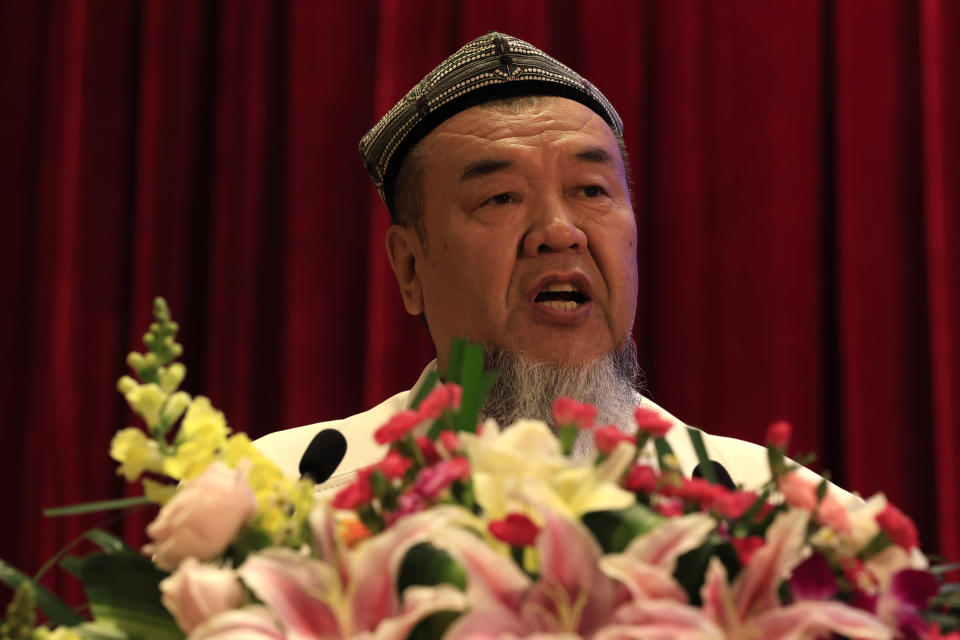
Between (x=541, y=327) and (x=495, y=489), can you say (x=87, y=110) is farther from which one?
(x=495, y=489)

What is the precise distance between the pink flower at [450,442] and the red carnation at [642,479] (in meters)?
0.07

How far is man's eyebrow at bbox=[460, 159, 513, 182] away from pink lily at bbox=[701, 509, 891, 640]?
1.09 metres

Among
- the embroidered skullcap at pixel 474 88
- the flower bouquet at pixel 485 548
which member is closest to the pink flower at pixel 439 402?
the flower bouquet at pixel 485 548

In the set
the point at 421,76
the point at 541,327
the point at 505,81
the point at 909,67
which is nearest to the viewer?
the point at 541,327

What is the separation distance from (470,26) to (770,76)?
62 cm

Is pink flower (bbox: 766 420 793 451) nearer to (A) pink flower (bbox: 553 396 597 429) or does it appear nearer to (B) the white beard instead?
(A) pink flower (bbox: 553 396 597 429)

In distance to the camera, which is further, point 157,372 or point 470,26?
point 470,26

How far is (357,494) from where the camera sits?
1.33 feet

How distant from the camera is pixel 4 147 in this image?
7.32 ft

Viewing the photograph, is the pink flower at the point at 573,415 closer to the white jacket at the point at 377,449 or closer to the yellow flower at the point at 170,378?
the yellow flower at the point at 170,378

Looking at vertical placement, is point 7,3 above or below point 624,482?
above

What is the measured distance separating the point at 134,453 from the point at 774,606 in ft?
0.87

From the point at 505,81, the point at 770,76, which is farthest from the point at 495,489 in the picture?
the point at 770,76

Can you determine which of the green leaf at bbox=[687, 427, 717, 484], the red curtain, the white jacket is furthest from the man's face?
the green leaf at bbox=[687, 427, 717, 484]
